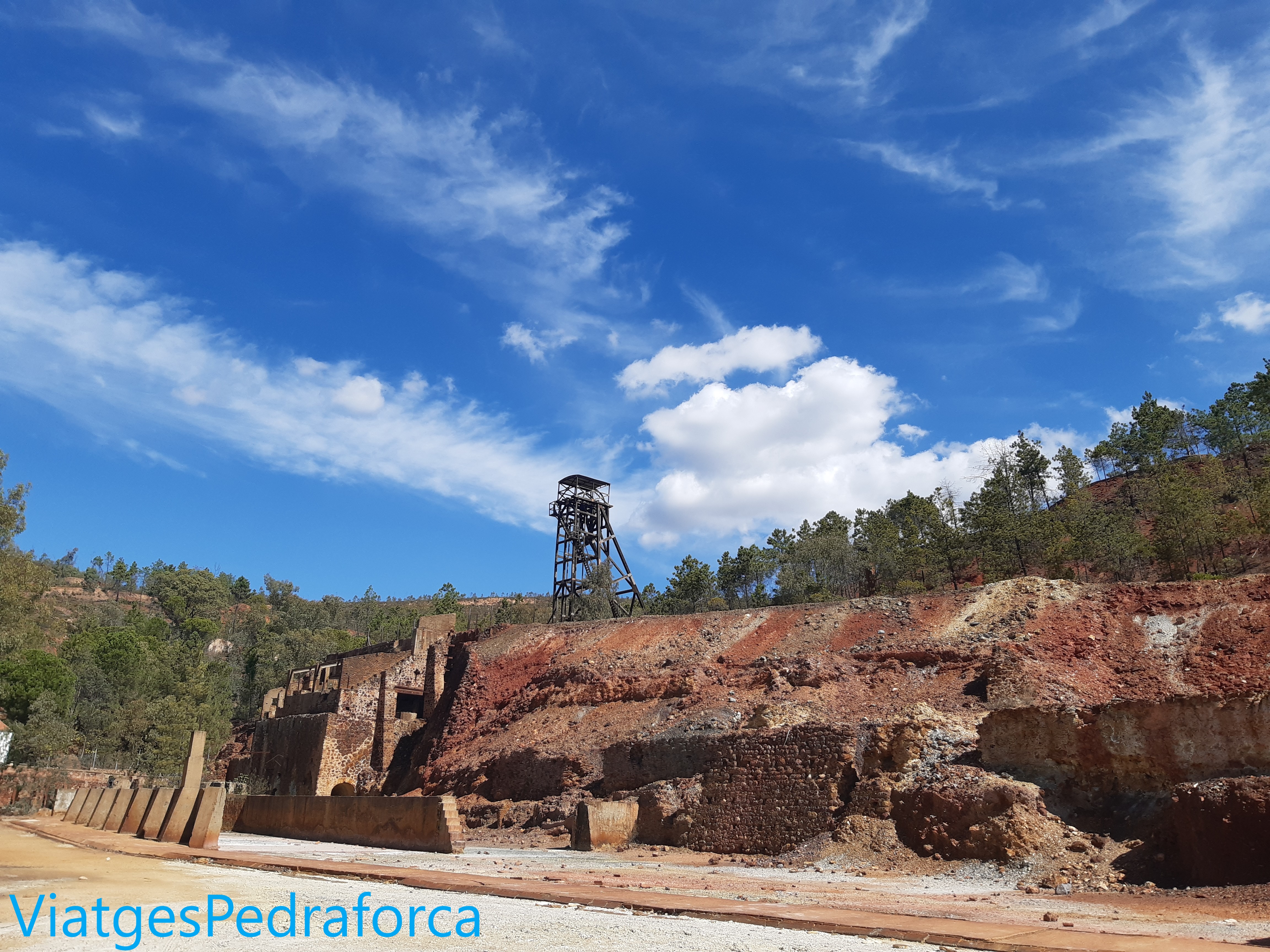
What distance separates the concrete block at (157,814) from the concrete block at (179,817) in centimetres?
20

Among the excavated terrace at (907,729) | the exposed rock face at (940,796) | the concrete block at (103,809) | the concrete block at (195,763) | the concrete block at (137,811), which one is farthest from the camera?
the concrete block at (103,809)

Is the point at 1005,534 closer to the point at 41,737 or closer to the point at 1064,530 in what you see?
the point at 1064,530

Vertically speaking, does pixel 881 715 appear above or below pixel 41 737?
below

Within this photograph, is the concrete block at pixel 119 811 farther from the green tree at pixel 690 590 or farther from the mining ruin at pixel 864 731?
the green tree at pixel 690 590

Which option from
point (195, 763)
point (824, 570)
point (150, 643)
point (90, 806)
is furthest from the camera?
point (150, 643)

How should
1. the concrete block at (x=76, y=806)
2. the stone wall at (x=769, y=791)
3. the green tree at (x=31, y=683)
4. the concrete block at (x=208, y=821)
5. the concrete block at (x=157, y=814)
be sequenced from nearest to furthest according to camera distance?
1. the concrete block at (x=208, y=821)
2. the stone wall at (x=769, y=791)
3. the concrete block at (x=157, y=814)
4. the concrete block at (x=76, y=806)
5. the green tree at (x=31, y=683)

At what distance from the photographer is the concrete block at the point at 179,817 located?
648 inches

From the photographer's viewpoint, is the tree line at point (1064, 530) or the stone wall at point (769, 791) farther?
the tree line at point (1064, 530)

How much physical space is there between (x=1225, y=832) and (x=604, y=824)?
12251 millimetres

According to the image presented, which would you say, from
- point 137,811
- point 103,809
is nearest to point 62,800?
point 103,809

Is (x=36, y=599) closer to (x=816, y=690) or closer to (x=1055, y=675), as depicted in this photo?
(x=816, y=690)

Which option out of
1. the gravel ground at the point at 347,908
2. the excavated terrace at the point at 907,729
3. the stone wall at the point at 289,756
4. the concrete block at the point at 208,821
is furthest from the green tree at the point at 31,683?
the gravel ground at the point at 347,908

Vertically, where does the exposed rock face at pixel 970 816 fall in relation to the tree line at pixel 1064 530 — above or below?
below

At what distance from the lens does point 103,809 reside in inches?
883
